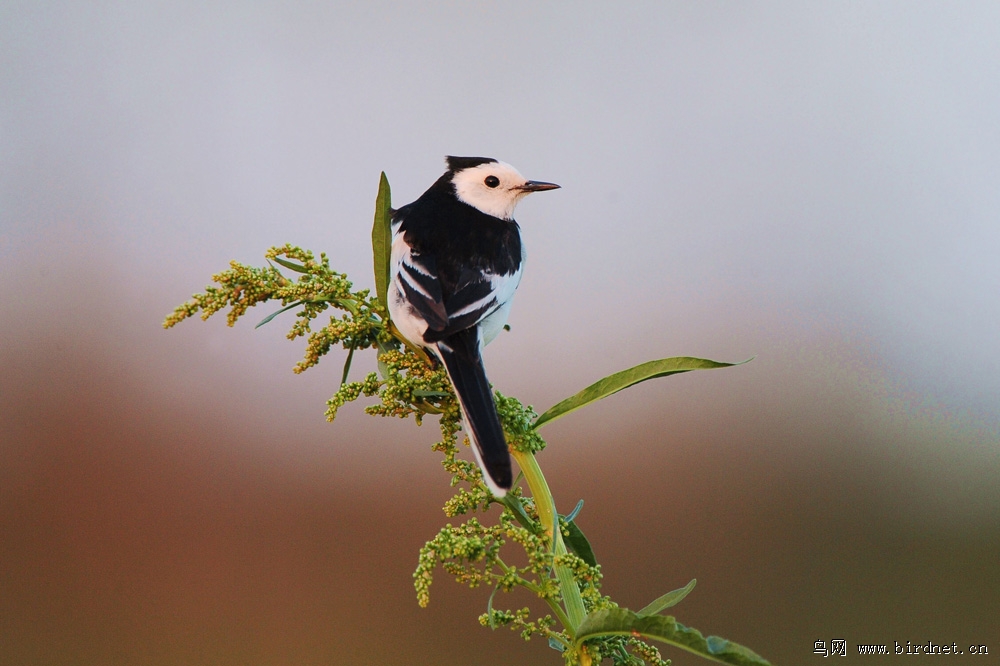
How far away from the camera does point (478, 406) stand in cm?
159

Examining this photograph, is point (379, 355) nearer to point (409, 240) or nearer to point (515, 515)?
point (515, 515)

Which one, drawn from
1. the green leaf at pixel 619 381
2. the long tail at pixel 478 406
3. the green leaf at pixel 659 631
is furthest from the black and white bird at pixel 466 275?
the green leaf at pixel 659 631

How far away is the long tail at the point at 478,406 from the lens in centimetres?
138

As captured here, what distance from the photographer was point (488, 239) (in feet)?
9.27

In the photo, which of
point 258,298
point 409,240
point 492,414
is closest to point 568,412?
point 492,414

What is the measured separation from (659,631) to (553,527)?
26cm

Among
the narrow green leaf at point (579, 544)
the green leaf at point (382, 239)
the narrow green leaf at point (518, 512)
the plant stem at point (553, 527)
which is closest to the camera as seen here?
the plant stem at point (553, 527)

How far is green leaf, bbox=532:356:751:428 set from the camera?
1.44 metres

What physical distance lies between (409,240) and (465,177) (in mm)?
942

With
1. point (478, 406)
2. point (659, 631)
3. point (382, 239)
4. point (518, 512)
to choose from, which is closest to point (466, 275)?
point (382, 239)

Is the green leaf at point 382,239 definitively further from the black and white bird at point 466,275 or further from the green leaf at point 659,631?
the green leaf at point 659,631

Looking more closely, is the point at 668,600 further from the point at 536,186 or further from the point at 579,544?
the point at 536,186

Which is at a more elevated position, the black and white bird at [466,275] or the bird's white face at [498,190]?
the bird's white face at [498,190]

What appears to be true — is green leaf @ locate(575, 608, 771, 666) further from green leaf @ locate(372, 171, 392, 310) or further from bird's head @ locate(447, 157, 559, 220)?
bird's head @ locate(447, 157, 559, 220)
